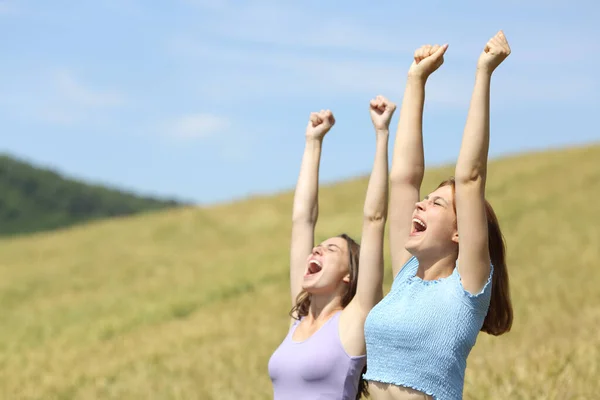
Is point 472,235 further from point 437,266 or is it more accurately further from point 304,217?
point 304,217

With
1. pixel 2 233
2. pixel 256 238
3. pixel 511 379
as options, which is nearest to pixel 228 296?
pixel 256 238

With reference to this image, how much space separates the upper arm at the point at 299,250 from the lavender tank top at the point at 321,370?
0.61 meters

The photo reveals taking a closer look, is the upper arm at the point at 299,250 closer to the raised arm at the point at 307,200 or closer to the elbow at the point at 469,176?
the raised arm at the point at 307,200

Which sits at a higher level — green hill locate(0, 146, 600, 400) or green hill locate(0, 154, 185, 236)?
green hill locate(0, 154, 185, 236)

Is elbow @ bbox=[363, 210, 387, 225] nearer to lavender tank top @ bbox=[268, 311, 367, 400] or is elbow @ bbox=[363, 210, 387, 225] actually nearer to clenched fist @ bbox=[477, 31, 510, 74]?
lavender tank top @ bbox=[268, 311, 367, 400]

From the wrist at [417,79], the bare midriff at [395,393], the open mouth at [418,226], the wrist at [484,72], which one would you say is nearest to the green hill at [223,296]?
the bare midriff at [395,393]

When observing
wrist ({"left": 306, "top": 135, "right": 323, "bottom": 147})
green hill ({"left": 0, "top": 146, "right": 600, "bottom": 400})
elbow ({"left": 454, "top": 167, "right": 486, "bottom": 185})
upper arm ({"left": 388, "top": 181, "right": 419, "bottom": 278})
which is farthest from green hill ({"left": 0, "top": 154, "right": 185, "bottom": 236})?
elbow ({"left": 454, "top": 167, "right": 486, "bottom": 185})

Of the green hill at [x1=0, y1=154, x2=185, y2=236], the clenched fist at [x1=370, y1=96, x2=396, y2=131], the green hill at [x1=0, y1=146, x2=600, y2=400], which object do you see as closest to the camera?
the clenched fist at [x1=370, y1=96, x2=396, y2=131]

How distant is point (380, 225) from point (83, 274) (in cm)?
1799

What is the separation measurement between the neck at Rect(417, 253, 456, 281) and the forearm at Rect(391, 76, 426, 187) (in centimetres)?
49

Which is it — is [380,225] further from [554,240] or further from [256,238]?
[256,238]

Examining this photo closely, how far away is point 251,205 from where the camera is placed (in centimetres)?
2764

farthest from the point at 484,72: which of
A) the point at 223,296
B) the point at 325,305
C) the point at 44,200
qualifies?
the point at 44,200

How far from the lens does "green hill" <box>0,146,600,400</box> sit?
8.58 metres
